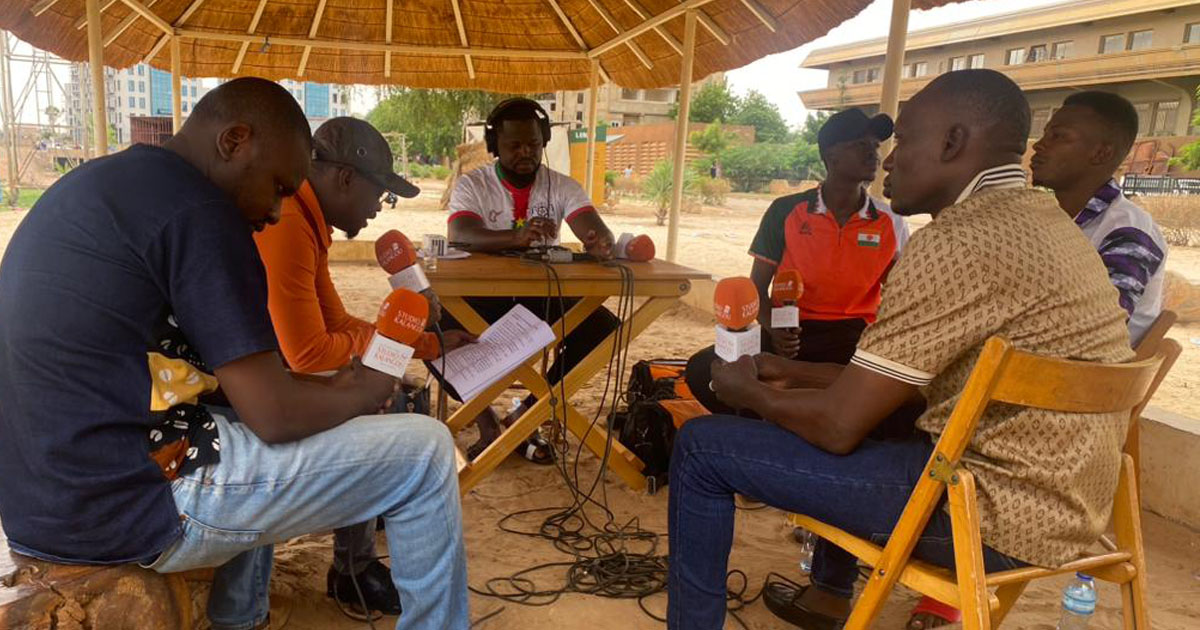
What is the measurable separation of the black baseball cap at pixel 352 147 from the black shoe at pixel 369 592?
4.06 ft

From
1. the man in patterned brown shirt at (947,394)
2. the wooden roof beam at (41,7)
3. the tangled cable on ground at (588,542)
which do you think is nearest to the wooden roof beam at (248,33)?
the wooden roof beam at (41,7)

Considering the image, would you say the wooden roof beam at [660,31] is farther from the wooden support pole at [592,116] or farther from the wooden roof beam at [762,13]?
the wooden roof beam at [762,13]

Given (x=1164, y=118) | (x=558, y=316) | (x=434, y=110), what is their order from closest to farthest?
(x=558, y=316)
(x=1164, y=118)
(x=434, y=110)

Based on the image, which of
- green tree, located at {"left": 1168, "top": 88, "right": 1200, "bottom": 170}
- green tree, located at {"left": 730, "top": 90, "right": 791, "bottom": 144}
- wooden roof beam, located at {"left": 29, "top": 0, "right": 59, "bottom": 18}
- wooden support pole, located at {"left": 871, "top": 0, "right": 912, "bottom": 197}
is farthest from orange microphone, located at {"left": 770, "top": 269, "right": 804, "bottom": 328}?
green tree, located at {"left": 730, "top": 90, "right": 791, "bottom": 144}

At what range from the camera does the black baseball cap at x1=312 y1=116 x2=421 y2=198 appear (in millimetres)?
2311

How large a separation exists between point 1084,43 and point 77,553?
25.8 meters

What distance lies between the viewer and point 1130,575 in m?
1.82

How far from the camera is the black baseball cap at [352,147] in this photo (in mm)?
2311

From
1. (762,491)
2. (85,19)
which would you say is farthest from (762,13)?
(85,19)

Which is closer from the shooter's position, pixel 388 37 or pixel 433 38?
pixel 388 37

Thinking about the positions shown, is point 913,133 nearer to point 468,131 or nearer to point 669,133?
point 468,131

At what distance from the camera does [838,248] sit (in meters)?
3.25

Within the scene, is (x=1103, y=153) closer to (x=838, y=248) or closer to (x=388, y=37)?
(x=838, y=248)

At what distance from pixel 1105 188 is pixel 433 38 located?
6.67m
